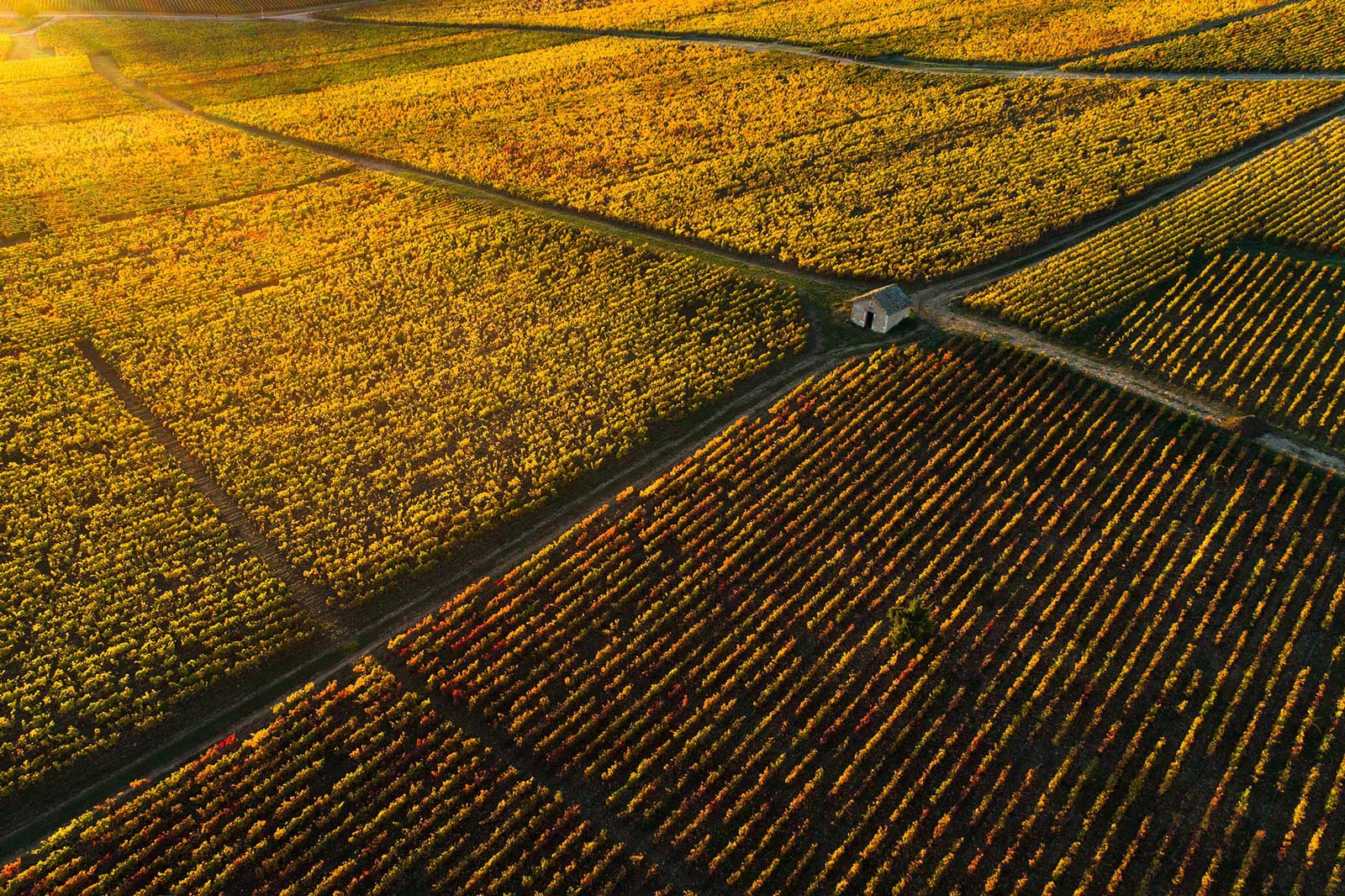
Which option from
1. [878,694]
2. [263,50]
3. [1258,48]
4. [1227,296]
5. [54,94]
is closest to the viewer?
[878,694]

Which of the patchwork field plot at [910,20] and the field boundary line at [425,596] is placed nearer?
the field boundary line at [425,596]

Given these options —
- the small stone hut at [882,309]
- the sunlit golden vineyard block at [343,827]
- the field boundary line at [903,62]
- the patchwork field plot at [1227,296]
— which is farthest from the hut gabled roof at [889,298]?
the field boundary line at [903,62]

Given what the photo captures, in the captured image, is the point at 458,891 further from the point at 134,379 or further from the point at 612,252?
the point at 612,252

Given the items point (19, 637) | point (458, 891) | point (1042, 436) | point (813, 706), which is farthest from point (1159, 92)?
point (19, 637)

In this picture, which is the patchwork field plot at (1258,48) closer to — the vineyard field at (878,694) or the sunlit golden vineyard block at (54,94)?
the vineyard field at (878,694)

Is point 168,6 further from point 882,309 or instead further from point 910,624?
point 910,624

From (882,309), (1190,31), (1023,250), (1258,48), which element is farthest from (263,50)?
(1258,48)
